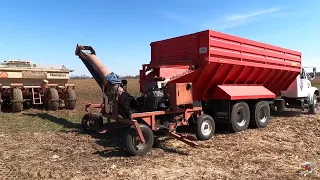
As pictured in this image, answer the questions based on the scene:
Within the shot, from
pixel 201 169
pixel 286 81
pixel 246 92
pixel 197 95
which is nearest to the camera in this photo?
pixel 201 169

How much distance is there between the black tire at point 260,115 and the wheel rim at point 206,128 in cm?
228

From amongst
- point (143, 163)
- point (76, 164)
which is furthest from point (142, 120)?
point (76, 164)

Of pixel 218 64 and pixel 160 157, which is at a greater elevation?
pixel 218 64

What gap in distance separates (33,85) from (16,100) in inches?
53.0

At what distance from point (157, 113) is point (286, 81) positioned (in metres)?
7.20

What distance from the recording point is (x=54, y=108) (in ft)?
38.7

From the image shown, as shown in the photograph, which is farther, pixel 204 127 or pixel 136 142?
pixel 204 127

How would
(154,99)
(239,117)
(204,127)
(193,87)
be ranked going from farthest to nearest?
1. (239,117)
2. (193,87)
3. (204,127)
4. (154,99)

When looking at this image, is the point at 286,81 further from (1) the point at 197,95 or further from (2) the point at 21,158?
(2) the point at 21,158

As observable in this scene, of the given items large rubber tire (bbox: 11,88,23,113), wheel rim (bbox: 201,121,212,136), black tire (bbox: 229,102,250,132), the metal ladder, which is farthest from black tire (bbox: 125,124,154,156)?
the metal ladder

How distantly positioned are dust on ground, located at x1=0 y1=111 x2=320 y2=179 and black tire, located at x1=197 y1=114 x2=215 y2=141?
0.22 m

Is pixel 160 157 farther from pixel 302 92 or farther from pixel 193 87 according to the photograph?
pixel 302 92

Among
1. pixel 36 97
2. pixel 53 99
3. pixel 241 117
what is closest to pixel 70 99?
pixel 53 99

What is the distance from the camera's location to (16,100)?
1079cm
